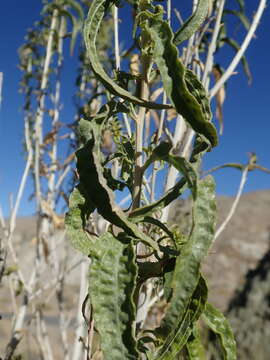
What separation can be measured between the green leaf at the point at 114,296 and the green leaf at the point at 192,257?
5 centimetres

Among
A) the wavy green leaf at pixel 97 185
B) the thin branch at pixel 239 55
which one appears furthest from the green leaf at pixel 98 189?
the thin branch at pixel 239 55

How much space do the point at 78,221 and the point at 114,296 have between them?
0.12 metres

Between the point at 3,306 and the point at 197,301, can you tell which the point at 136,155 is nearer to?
the point at 197,301

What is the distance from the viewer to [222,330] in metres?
0.57

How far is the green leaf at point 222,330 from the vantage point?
0.56m

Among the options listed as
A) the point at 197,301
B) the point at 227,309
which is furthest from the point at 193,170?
the point at 227,309

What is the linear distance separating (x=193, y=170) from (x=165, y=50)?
155mm

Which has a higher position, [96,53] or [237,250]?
[96,53]

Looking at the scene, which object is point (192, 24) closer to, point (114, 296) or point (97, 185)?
point (97, 185)

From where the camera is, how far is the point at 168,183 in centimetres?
90

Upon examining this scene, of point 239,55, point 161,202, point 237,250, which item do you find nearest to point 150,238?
point 161,202

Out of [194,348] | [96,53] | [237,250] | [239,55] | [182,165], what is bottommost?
[237,250]

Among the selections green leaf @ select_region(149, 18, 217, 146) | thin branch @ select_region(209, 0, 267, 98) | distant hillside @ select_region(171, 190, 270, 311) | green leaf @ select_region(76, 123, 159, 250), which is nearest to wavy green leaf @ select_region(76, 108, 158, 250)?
green leaf @ select_region(76, 123, 159, 250)

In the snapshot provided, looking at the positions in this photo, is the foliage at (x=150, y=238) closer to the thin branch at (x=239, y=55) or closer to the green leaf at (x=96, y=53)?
the green leaf at (x=96, y=53)
